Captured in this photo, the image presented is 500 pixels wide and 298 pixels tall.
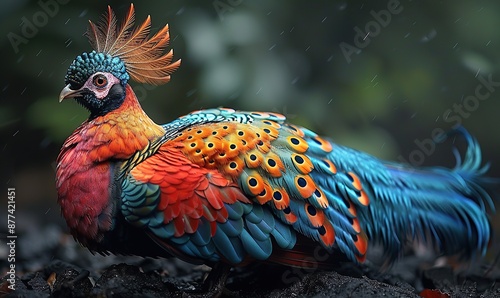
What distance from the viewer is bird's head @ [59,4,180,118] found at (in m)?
3.24

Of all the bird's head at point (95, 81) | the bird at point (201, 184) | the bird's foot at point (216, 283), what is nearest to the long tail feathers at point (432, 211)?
the bird at point (201, 184)

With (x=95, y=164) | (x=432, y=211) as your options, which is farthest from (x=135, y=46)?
(x=432, y=211)

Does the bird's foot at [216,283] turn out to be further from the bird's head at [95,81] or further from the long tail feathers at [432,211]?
the bird's head at [95,81]

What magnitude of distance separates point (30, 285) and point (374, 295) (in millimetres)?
1793

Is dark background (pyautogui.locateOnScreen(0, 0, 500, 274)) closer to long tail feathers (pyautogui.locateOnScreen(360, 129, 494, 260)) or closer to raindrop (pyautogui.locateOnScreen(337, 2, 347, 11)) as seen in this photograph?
raindrop (pyautogui.locateOnScreen(337, 2, 347, 11))

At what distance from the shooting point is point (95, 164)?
3.15m

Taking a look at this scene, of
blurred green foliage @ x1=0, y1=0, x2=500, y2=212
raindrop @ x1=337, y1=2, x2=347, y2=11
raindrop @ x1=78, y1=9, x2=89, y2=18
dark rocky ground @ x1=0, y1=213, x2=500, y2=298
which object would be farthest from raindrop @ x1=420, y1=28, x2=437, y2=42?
raindrop @ x1=78, y1=9, x2=89, y2=18

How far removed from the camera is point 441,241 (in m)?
3.72

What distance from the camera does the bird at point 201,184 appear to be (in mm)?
3062

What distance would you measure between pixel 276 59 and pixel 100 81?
1866 mm

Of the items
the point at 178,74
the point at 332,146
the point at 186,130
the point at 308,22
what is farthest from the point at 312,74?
the point at 186,130

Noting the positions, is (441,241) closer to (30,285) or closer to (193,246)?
(193,246)

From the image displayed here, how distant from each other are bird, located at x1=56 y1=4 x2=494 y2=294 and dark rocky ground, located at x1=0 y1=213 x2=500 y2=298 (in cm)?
15

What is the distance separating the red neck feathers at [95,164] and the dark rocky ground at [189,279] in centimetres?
26
